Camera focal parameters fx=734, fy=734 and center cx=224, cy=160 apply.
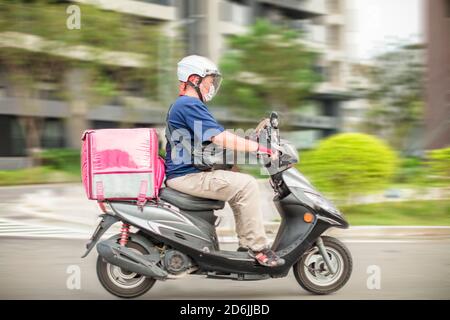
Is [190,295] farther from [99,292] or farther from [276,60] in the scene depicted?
[276,60]

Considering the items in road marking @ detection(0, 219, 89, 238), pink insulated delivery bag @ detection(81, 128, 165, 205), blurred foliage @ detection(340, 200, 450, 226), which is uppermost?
pink insulated delivery bag @ detection(81, 128, 165, 205)

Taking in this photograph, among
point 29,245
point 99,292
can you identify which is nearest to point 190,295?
point 99,292

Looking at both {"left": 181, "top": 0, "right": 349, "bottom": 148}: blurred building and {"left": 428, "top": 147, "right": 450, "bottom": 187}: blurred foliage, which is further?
{"left": 181, "top": 0, "right": 349, "bottom": 148}: blurred building

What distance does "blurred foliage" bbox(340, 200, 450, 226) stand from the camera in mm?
10648

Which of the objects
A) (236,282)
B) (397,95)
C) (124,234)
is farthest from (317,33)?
(124,234)

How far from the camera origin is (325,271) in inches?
221

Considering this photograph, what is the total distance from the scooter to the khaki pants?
0.39ft

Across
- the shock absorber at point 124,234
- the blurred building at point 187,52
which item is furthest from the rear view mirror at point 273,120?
the blurred building at point 187,52

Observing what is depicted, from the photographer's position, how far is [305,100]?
34.0 meters

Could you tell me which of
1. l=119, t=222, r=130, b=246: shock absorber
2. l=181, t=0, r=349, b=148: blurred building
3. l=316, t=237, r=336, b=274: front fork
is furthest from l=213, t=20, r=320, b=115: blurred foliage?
l=119, t=222, r=130, b=246: shock absorber

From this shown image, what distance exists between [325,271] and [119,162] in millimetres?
1773

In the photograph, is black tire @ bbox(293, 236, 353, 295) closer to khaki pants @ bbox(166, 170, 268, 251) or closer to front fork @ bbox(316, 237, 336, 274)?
front fork @ bbox(316, 237, 336, 274)

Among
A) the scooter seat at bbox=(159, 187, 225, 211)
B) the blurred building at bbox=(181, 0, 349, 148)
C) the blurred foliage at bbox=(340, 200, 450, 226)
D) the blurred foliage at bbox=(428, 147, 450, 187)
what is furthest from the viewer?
the blurred building at bbox=(181, 0, 349, 148)

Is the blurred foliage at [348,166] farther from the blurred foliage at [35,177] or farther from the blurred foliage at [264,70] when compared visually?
the blurred foliage at [264,70]
